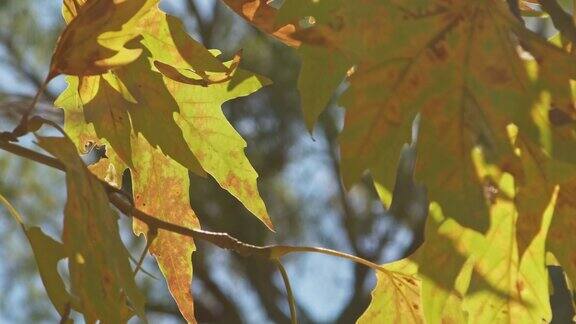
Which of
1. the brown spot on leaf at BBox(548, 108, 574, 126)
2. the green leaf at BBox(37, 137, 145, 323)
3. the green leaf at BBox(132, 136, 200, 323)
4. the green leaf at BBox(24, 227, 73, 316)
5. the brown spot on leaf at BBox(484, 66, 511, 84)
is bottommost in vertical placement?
the green leaf at BBox(132, 136, 200, 323)

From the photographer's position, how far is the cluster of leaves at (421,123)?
0.48 metres

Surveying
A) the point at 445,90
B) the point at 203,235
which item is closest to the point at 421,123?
the point at 445,90

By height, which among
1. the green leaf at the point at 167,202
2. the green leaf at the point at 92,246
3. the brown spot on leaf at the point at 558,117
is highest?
the brown spot on leaf at the point at 558,117

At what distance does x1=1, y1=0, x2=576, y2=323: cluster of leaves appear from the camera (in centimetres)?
48

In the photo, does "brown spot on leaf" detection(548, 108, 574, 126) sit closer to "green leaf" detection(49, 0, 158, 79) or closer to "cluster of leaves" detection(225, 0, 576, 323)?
"cluster of leaves" detection(225, 0, 576, 323)

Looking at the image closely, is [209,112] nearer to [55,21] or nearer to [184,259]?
[184,259]

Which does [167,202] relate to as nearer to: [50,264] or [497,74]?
[50,264]

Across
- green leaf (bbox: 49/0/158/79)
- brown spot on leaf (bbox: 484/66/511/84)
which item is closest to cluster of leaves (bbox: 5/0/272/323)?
green leaf (bbox: 49/0/158/79)

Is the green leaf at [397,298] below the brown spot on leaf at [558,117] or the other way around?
below

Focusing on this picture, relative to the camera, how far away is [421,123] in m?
0.48

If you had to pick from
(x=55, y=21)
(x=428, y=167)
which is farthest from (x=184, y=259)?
(x=55, y=21)

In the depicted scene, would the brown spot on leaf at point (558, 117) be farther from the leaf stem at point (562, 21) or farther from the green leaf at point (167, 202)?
the green leaf at point (167, 202)

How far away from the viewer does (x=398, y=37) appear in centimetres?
49

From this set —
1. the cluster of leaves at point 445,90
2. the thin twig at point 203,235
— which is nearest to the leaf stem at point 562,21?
the cluster of leaves at point 445,90
